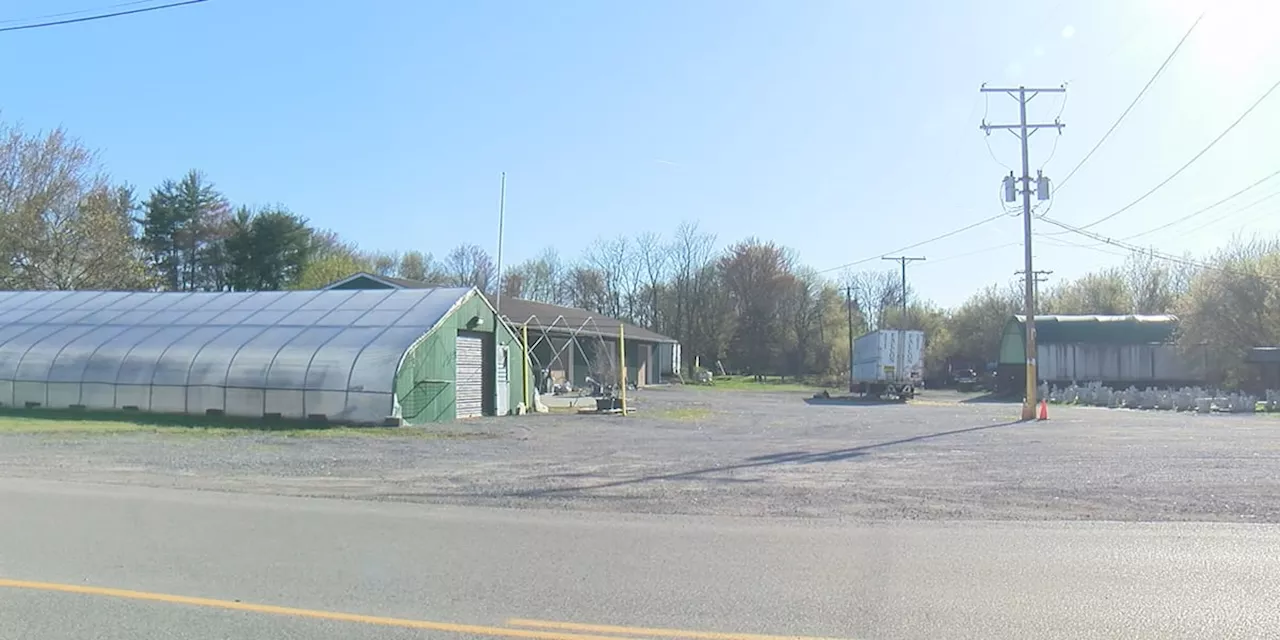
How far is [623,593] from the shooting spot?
693 centimetres

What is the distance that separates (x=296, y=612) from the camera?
6.36 metres

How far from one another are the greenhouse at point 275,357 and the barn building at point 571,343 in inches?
368

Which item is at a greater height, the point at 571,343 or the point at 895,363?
the point at 571,343

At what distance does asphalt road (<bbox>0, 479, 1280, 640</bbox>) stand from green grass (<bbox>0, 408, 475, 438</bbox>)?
12215 mm

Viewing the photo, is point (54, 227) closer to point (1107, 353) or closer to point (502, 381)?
point (502, 381)

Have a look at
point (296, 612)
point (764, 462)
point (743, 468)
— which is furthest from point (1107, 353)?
point (296, 612)

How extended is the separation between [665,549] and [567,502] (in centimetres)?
351

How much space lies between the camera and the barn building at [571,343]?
4462 cm

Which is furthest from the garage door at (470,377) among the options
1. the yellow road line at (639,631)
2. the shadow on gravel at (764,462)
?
the yellow road line at (639,631)

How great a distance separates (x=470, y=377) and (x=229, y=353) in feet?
23.0

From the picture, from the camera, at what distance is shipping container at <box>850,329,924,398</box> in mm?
51500

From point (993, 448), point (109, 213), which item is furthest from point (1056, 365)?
point (109, 213)

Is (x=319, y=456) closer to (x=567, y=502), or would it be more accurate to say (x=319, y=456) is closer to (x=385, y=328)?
(x=567, y=502)

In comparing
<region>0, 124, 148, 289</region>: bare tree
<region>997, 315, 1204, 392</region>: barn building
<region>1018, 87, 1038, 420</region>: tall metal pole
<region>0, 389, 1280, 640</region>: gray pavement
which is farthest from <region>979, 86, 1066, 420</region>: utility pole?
<region>0, 124, 148, 289</region>: bare tree
